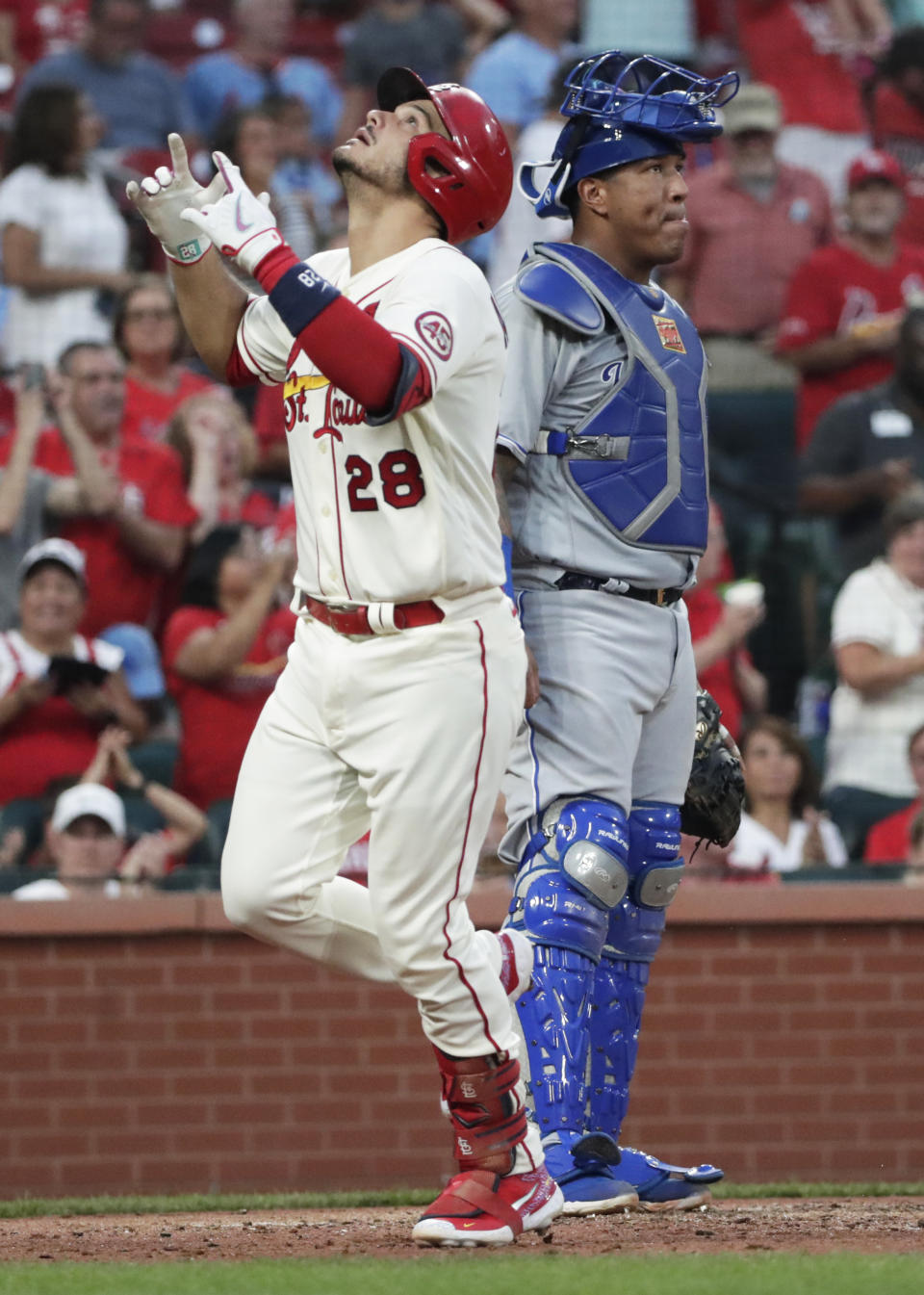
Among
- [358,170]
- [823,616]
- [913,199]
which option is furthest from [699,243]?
[358,170]

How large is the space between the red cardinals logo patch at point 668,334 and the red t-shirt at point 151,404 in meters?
3.72

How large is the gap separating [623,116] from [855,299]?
460cm

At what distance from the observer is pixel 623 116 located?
4.30 m

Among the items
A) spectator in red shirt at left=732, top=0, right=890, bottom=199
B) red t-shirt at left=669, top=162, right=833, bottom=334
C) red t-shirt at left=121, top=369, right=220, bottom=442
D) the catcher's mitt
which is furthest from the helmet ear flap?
spectator in red shirt at left=732, top=0, right=890, bottom=199

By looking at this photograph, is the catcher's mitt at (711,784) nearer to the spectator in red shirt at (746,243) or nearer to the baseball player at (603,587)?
the baseball player at (603,587)

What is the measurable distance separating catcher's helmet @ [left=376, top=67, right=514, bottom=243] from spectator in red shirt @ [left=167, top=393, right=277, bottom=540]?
3.71m

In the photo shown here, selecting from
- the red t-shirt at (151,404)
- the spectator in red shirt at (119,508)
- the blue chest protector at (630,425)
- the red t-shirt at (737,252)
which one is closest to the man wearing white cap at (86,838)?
the spectator in red shirt at (119,508)

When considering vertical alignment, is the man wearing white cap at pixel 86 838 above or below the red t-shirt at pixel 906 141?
below

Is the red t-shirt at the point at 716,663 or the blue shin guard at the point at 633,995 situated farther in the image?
the red t-shirt at the point at 716,663

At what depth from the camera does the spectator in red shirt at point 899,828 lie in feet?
22.2

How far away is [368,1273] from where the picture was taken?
129 inches

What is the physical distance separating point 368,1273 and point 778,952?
3.34m

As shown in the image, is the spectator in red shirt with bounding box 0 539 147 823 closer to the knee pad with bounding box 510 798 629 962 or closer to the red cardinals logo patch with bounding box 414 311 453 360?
the knee pad with bounding box 510 798 629 962

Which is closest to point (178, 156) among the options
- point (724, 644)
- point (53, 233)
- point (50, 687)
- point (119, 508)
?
point (50, 687)
